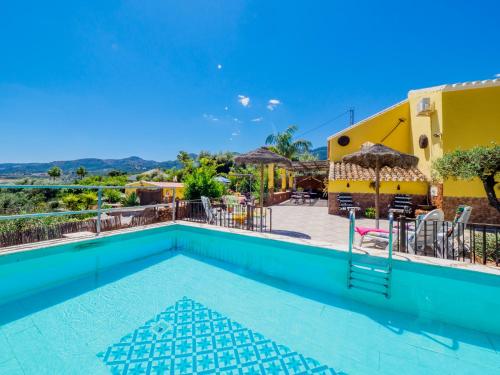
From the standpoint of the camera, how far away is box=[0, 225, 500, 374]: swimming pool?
2928 mm

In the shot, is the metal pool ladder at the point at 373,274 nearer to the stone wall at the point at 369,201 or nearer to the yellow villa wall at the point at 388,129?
the stone wall at the point at 369,201

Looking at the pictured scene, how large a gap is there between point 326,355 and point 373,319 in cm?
131

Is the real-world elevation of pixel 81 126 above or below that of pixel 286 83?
above

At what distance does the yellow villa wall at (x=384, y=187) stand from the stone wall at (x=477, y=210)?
Answer: 1.72 meters

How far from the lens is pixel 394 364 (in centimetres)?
294

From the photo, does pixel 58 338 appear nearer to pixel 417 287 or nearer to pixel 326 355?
pixel 326 355

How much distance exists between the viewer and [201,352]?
10.0ft

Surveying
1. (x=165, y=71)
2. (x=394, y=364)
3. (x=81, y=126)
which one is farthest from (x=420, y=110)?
(x=81, y=126)

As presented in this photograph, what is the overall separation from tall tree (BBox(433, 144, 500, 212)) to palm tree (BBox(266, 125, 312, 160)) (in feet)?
90.4

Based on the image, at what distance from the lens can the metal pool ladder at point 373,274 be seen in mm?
4257

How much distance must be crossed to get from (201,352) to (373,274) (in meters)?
3.14

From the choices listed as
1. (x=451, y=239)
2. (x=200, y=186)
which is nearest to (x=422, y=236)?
(x=451, y=239)

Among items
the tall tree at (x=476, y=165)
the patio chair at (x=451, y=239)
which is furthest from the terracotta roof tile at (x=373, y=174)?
the patio chair at (x=451, y=239)

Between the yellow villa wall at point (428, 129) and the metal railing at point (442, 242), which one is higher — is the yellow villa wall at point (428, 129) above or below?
above
